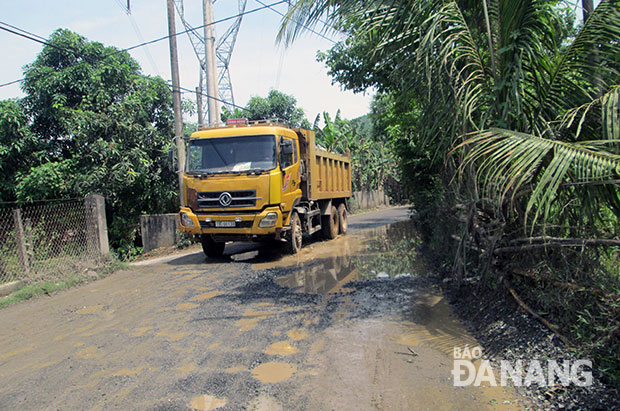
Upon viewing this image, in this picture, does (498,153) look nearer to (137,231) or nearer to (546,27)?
(546,27)

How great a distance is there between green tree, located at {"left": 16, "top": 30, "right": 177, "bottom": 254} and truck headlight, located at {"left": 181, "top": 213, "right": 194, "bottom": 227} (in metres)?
2.57

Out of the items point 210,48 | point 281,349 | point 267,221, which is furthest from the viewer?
point 210,48

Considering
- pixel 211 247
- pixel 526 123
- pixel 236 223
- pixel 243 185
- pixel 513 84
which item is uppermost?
pixel 513 84

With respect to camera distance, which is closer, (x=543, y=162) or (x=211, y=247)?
(x=543, y=162)

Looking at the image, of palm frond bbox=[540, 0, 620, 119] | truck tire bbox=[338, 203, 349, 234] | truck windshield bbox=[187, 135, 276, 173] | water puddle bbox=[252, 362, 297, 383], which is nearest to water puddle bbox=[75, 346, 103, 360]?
water puddle bbox=[252, 362, 297, 383]

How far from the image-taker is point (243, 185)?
919 centimetres

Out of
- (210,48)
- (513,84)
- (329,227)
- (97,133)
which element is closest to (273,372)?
(513,84)

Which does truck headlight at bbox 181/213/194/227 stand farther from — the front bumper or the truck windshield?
the truck windshield

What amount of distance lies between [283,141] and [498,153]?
664 centimetres

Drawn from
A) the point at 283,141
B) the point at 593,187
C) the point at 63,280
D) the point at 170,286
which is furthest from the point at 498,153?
the point at 63,280

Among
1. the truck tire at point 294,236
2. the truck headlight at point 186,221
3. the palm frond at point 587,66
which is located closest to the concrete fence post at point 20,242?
the truck headlight at point 186,221

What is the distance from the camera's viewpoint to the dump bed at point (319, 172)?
36.2ft

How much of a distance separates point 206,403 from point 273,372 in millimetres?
695

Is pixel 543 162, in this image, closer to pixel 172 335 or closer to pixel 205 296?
pixel 172 335
